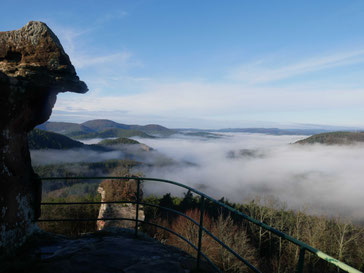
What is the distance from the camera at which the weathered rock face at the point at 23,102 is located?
3568mm

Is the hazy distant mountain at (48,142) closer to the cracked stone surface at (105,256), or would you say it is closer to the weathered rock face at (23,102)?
the weathered rock face at (23,102)

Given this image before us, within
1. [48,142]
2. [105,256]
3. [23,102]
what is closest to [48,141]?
[48,142]

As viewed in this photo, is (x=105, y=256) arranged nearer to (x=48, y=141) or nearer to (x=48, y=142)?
(x=48, y=142)

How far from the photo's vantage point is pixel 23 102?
153 inches

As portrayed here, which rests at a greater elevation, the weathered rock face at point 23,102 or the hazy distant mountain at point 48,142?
the weathered rock face at point 23,102

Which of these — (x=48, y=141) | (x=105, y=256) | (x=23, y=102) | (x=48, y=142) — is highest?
(x=23, y=102)

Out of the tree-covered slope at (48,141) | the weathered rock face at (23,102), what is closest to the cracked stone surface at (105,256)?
the weathered rock face at (23,102)

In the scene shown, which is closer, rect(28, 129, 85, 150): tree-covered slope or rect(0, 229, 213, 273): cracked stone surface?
rect(0, 229, 213, 273): cracked stone surface

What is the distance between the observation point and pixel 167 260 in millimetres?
3604

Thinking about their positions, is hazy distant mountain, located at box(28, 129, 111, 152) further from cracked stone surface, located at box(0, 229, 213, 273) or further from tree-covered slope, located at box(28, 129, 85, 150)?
cracked stone surface, located at box(0, 229, 213, 273)

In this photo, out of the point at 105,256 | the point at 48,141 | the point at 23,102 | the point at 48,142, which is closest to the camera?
the point at 105,256

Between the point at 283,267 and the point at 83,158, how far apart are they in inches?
4411

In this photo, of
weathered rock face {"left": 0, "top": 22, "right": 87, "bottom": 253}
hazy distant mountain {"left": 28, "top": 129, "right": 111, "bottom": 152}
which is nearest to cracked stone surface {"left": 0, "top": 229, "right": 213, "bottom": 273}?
weathered rock face {"left": 0, "top": 22, "right": 87, "bottom": 253}

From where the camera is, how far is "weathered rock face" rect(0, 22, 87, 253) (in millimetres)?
3568
